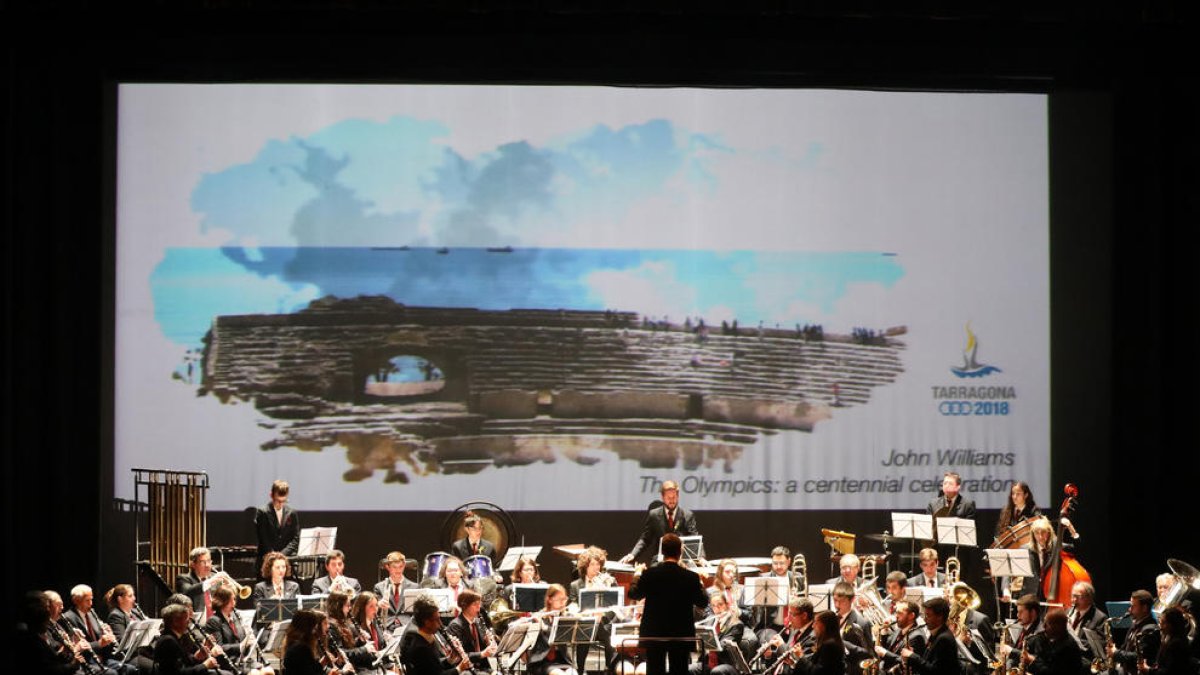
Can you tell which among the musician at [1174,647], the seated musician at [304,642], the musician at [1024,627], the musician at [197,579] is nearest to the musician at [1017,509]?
the musician at [1024,627]

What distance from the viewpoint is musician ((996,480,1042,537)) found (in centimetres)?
1207

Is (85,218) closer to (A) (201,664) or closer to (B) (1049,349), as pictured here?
(A) (201,664)

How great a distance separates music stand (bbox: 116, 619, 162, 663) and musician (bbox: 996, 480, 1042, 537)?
6694 millimetres

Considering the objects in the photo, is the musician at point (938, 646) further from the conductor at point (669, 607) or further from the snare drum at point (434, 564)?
the snare drum at point (434, 564)

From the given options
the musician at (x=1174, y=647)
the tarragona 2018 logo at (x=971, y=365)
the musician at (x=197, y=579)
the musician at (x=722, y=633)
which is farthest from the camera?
the tarragona 2018 logo at (x=971, y=365)

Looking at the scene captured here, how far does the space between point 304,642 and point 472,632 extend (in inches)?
70.1

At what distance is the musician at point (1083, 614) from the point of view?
10609mm

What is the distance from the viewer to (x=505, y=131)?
13336 millimetres

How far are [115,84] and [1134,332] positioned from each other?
9351 millimetres

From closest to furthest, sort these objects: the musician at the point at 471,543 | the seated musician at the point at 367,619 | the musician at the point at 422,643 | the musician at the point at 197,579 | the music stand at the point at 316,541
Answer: the musician at the point at 422,643
the seated musician at the point at 367,619
the musician at the point at 197,579
the music stand at the point at 316,541
the musician at the point at 471,543

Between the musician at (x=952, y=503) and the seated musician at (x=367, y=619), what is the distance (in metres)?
4.94

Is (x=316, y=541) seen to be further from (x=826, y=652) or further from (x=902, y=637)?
(x=902, y=637)

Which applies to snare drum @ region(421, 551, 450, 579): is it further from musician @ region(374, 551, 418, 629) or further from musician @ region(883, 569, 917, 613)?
musician @ region(883, 569, 917, 613)

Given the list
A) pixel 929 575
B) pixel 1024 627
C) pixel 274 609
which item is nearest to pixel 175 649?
pixel 274 609
